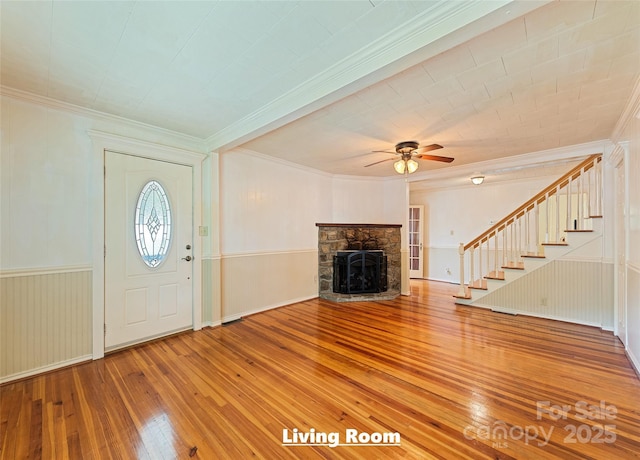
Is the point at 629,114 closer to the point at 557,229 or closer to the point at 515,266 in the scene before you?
the point at 557,229

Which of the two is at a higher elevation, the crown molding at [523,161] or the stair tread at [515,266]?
the crown molding at [523,161]

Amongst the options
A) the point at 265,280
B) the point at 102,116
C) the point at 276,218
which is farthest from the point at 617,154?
the point at 102,116

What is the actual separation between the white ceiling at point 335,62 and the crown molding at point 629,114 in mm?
60

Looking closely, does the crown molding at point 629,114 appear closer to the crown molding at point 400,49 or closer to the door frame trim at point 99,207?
the crown molding at point 400,49

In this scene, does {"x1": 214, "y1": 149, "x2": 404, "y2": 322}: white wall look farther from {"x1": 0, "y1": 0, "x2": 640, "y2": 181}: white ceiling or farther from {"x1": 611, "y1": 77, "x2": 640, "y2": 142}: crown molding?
{"x1": 611, "y1": 77, "x2": 640, "y2": 142}: crown molding

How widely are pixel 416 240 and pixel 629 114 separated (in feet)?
16.8

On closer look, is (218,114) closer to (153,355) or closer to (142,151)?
(142,151)

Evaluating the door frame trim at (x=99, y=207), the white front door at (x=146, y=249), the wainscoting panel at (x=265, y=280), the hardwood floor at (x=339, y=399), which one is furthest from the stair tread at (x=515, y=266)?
the door frame trim at (x=99, y=207)

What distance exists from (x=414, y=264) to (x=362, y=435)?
6.33m

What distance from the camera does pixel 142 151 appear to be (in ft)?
10.3

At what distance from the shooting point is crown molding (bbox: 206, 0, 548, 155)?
1430 millimetres

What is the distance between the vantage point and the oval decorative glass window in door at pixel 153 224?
315 centimetres

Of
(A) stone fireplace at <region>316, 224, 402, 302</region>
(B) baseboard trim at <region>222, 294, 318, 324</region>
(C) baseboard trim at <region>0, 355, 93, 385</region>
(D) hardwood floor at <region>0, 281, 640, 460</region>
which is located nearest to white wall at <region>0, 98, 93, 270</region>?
(C) baseboard trim at <region>0, 355, 93, 385</region>

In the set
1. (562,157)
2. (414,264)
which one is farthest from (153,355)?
(414,264)
